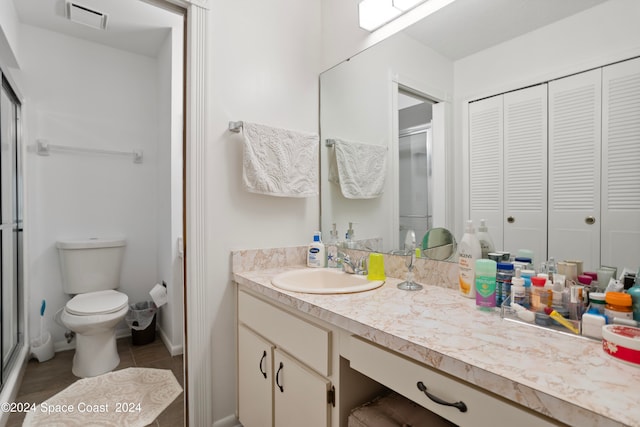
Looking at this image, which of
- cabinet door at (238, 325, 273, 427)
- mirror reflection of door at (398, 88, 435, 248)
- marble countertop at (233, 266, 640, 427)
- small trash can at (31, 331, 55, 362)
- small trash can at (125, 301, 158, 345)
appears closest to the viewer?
marble countertop at (233, 266, 640, 427)

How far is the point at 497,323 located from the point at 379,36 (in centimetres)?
133

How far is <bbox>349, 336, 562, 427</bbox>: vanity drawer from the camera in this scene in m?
0.55

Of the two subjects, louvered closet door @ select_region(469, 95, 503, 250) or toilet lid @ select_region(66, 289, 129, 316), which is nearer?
louvered closet door @ select_region(469, 95, 503, 250)

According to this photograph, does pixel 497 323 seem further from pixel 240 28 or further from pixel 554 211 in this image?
pixel 240 28

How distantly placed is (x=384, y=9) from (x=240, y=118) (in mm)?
829

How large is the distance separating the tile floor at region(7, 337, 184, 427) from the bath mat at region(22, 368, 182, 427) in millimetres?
52

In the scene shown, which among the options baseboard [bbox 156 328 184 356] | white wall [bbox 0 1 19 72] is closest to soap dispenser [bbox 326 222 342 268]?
baseboard [bbox 156 328 184 356]

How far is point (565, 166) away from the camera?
934 mm

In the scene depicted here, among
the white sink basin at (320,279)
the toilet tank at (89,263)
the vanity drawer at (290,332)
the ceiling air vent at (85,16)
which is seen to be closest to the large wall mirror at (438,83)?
the white sink basin at (320,279)

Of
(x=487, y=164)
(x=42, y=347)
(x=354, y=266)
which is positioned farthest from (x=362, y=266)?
(x=42, y=347)

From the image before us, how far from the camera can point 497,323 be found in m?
0.82

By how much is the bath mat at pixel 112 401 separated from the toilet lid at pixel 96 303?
42 centimetres

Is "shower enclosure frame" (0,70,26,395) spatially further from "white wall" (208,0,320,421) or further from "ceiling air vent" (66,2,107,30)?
"white wall" (208,0,320,421)

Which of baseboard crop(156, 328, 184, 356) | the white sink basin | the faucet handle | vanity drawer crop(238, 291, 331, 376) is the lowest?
baseboard crop(156, 328, 184, 356)
